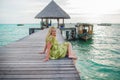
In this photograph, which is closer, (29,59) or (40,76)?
(40,76)

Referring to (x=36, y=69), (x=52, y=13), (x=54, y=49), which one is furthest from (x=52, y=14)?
(x=36, y=69)

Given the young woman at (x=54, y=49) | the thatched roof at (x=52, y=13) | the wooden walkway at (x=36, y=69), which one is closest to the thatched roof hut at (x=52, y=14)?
the thatched roof at (x=52, y=13)

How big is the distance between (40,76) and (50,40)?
1.70 m

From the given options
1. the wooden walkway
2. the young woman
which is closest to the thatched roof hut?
the young woman

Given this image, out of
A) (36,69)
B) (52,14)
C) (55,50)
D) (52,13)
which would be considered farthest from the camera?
(52,13)

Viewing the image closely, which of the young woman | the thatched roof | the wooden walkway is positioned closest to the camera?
the wooden walkway

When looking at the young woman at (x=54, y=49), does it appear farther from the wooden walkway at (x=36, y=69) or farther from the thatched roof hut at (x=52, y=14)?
the thatched roof hut at (x=52, y=14)

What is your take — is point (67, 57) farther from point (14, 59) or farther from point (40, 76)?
point (40, 76)

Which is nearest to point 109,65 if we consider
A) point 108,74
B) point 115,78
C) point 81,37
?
point 108,74

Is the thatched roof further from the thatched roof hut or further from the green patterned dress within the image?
the green patterned dress

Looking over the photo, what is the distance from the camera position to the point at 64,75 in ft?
13.5

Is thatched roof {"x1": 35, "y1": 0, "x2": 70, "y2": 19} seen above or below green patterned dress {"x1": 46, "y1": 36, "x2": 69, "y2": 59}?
above

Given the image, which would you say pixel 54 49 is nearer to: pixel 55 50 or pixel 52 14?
pixel 55 50

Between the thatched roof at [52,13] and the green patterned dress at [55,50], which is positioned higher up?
the thatched roof at [52,13]
